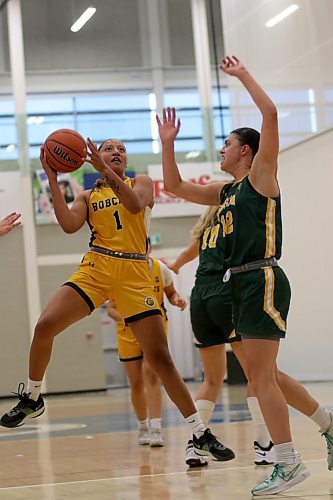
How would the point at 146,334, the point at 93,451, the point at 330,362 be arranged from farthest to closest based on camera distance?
the point at 330,362 < the point at 93,451 < the point at 146,334

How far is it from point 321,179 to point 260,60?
248cm

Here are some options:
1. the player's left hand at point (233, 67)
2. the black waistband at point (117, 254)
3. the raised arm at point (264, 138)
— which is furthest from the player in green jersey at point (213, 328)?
the player's left hand at point (233, 67)

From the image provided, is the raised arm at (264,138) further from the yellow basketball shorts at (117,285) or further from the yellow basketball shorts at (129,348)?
the yellow basketball shorts at (129,348)

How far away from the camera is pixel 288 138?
14742 mm

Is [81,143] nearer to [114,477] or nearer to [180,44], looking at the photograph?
[114,477]

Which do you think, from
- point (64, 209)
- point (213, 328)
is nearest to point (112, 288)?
point (64, 209)

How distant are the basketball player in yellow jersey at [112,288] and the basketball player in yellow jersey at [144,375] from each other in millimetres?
1551

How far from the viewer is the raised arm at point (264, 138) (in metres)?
4.45

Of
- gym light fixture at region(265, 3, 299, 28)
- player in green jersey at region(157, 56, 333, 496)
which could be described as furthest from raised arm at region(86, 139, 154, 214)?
gym light fixture at region(265, 3, 299, 28)

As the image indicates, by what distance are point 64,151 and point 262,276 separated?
191 centimetres

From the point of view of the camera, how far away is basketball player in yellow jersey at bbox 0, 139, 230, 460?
18.3 ft

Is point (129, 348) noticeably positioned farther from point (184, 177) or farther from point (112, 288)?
point (184, 177)

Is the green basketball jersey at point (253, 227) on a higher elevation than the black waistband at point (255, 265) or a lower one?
higher

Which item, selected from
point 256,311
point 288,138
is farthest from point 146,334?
point 288,138
